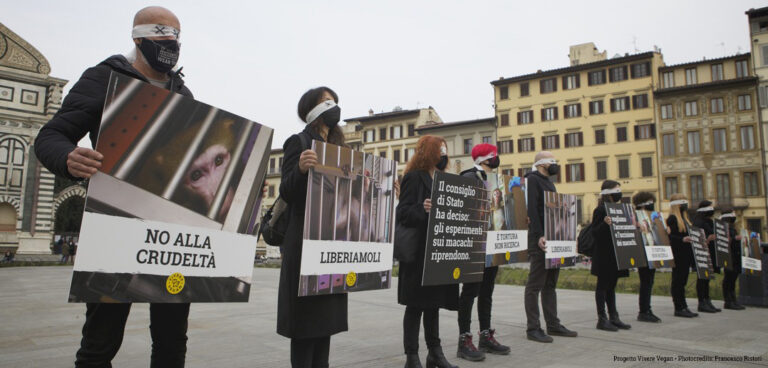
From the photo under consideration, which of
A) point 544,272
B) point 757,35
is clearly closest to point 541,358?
point 544,272

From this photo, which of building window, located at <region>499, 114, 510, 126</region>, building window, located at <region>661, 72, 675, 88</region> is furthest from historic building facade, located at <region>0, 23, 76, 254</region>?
building window, located at <region>661, 72, 675, 88</region>

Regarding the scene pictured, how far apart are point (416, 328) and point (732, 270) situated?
27.1 feet

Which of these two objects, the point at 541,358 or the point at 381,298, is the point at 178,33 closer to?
the point at 541,358

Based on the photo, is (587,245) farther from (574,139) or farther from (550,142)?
(550,142)

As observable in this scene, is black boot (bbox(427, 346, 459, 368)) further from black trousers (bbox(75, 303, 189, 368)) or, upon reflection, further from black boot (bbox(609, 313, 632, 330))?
black boot (bbox(609, 313, 632, 330))

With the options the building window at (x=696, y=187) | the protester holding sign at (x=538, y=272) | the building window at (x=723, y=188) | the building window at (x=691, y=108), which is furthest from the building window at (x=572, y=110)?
the protester holding sign at (x=538, y=272)

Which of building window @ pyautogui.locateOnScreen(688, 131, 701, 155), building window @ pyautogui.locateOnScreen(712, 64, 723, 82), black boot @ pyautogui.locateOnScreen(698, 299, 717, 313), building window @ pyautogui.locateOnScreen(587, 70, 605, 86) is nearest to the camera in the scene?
black boot @ pyautogui.locateOnScreen(698, 299, 717, 313)

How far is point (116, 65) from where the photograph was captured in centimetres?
239

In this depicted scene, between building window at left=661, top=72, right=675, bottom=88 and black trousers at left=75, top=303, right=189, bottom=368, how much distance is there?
166 ft

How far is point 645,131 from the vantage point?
45.7m

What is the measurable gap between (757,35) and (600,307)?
46052 millimetres

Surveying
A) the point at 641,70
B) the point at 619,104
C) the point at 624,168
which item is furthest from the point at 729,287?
→ the point at 641,70

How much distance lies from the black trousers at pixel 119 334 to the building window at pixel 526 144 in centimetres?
5105

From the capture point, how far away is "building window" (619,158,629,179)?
4638 cm
